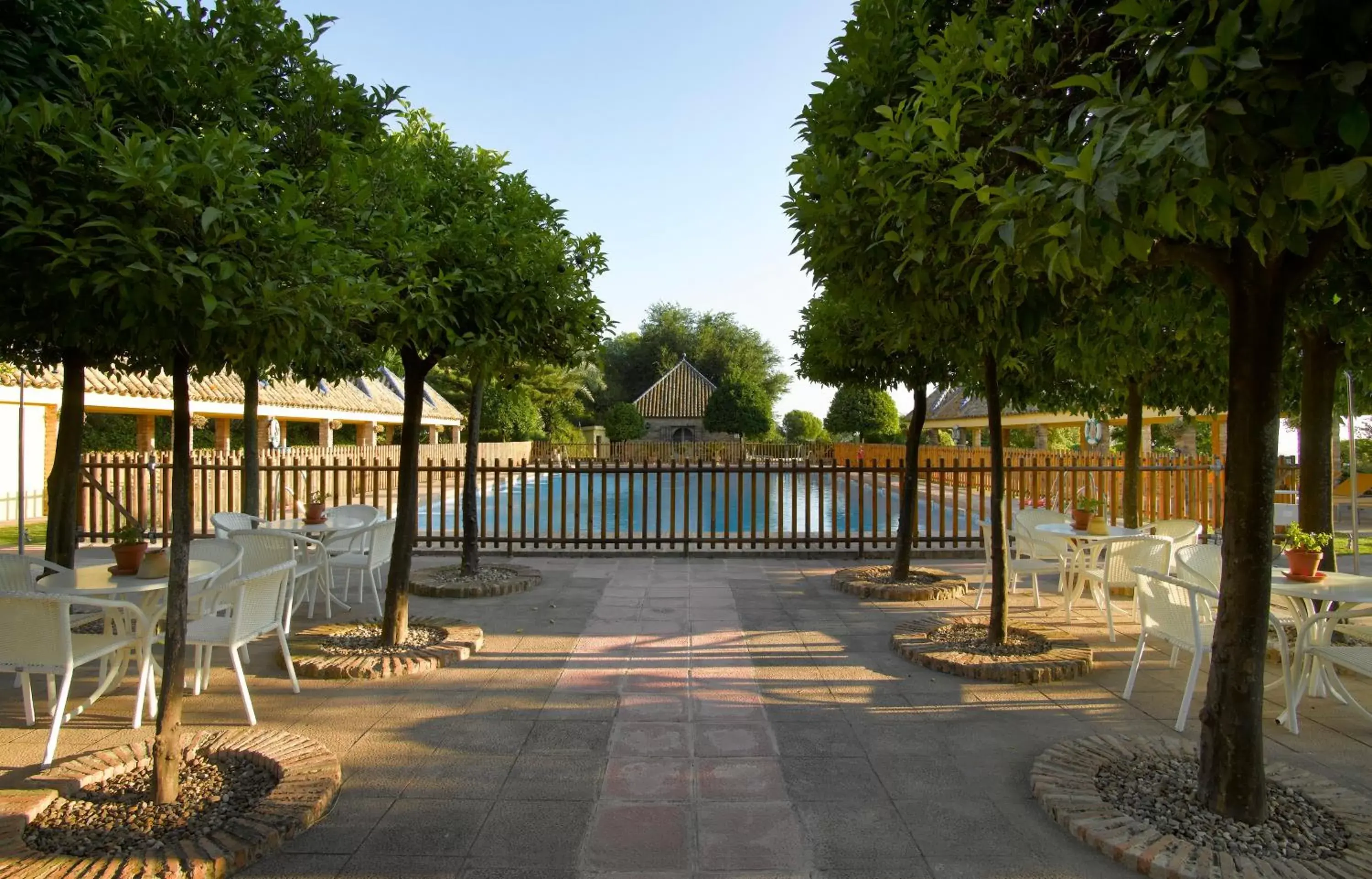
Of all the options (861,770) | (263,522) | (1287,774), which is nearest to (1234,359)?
(1287,774)

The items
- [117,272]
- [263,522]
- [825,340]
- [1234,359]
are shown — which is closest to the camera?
[117,272]

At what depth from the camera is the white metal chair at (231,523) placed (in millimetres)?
6164

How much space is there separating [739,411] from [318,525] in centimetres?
2778

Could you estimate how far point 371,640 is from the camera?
5293mm

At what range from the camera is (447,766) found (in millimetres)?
3443

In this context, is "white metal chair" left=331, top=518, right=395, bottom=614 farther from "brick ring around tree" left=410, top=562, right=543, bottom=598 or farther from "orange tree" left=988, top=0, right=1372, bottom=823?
"orange tree" left=988, top=0, right=1372, bottom=823

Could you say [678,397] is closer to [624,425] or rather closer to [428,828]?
[624,425]

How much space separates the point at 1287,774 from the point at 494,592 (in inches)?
239

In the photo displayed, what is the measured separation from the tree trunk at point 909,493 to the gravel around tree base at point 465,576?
13.1ft

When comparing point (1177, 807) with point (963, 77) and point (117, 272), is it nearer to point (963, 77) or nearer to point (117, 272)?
point (963, 77)

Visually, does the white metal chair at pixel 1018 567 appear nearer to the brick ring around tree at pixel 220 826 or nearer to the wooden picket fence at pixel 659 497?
the wooden picket fence at pixel 659 497

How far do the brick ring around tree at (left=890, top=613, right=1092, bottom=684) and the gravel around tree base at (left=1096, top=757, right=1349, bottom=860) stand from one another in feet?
4.59

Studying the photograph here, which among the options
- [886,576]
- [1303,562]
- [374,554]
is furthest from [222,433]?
[1303,562]

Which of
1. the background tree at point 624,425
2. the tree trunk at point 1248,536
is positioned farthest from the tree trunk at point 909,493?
the background tree at point 624,425
